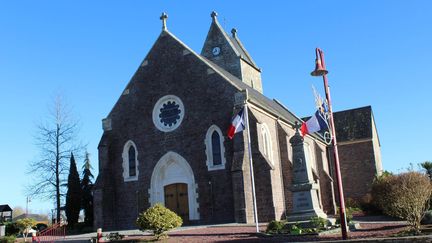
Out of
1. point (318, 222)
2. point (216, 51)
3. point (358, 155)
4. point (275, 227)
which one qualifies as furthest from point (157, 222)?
point (358, 155)

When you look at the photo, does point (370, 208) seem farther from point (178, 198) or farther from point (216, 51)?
point (216, 51)

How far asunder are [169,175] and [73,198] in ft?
31.0

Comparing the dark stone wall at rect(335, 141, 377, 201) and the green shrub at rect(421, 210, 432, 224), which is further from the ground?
the dark stone wall at rect(335, 141, 377, 201)

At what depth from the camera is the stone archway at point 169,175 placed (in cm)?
2777

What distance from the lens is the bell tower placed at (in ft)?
136

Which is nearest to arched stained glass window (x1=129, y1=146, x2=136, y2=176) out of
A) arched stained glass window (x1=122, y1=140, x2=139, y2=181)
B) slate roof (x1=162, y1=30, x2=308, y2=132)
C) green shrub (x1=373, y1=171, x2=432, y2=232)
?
arched stained glass window (x1=122, y1=140, x2=139, y2=181)

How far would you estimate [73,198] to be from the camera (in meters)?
33.5

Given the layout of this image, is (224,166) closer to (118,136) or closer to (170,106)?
(170,106)

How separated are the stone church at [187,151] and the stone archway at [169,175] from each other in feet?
0.20

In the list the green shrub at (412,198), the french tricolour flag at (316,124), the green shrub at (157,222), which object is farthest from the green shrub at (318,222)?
the green shrub at (157,222)

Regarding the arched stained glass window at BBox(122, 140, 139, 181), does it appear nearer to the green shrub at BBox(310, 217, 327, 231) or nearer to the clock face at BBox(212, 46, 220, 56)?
the green shrub at BBox(310, 217, 327, 231)

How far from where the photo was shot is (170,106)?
29203mm

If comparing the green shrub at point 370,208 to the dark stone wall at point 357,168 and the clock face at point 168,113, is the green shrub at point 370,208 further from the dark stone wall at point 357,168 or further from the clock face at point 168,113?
the clock face at point 168,113

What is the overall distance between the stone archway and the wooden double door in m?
0.27
